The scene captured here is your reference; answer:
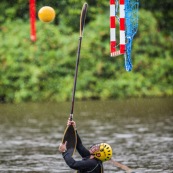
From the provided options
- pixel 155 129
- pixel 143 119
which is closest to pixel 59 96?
pixel 143 119

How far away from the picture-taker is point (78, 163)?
38.1ft

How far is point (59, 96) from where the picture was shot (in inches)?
1593

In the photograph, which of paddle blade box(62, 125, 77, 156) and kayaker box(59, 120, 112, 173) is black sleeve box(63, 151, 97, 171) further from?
paddle blade box(62, 125, 77, 156)

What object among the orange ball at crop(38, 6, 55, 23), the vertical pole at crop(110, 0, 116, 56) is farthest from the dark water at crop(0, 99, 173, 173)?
the orange ball at crop(38, 6, 55, 23)

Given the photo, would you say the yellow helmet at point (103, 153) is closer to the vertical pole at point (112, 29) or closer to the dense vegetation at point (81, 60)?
the vertical pole at point (112, 29)

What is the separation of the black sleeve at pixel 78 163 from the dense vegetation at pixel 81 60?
28.4m

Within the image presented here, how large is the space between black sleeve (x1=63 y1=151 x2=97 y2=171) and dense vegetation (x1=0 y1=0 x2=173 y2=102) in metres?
28.4

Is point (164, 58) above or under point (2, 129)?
above

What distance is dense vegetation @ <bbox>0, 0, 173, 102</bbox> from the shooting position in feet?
136

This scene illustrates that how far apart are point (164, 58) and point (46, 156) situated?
87.6ft

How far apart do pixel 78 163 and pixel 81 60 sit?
31.7 meters

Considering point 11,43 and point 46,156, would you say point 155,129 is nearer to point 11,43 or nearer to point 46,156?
point 46,156

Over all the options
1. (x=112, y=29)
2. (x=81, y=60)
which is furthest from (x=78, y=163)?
(x=81, y=60)

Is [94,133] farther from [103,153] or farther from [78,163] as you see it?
[78,163]
